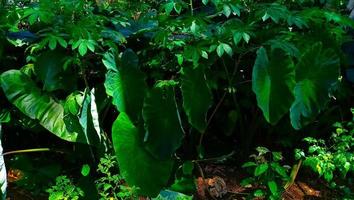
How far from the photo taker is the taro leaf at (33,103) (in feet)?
9.29

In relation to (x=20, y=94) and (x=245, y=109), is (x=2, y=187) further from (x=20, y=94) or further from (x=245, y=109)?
(x=245, y=109)

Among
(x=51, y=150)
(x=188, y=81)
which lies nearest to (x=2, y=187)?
(x=51, y=150)

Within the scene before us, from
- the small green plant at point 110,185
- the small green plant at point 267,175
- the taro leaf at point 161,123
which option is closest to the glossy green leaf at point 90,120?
the small green plant at point 110,185

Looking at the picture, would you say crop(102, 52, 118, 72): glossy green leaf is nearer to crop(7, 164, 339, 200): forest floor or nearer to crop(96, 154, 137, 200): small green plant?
crop(96, 154, 137, 200): small green plant

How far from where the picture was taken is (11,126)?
10.6ft

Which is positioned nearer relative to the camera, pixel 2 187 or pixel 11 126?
pixel 2 187

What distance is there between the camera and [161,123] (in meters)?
2.76

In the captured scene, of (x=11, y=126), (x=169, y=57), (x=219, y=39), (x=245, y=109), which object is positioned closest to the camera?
(x=219, y=39)

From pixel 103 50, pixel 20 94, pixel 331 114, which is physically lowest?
pixel 331 114

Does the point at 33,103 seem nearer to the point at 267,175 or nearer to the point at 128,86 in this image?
the point at 128,86

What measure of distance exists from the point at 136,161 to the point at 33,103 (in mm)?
653

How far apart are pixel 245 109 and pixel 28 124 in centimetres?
137

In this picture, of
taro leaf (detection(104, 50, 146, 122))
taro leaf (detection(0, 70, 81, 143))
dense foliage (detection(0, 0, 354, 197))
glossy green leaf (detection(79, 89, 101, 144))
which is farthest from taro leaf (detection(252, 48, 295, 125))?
taro leaf (detection(0, 70, 81, 143))

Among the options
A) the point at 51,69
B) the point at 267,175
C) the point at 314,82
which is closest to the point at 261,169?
the point at 267,175
